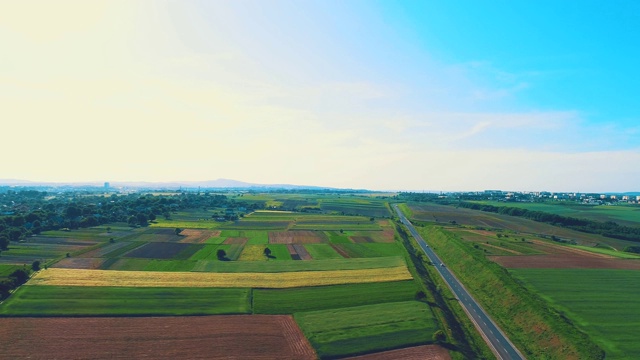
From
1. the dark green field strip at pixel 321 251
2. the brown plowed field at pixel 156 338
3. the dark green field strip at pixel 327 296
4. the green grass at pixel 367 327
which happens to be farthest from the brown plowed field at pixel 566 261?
the brown plowed field at pixel 156 338

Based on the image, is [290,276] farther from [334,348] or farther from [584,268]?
[584,268]

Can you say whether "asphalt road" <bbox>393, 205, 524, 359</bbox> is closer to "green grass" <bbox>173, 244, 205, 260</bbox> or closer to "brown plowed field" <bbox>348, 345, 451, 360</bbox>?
"brown plowed field" <bbox>348, 345, 451, 360</bbox>

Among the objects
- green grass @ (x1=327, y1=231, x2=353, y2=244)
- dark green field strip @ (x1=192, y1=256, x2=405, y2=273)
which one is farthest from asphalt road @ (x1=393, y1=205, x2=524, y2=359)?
green grass @ (x1=327, y1=231, x2=353, y2=244)

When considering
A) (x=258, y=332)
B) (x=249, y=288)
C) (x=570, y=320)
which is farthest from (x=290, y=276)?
(x=570, y=320)

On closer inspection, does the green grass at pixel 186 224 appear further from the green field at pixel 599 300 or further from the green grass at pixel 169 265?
the green field at pixel 599 300

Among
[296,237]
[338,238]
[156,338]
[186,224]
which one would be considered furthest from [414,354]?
[186,224]

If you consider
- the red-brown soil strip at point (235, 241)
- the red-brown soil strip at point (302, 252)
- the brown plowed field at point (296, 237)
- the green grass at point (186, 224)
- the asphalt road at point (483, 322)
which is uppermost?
the green grass at point (186, 224)
